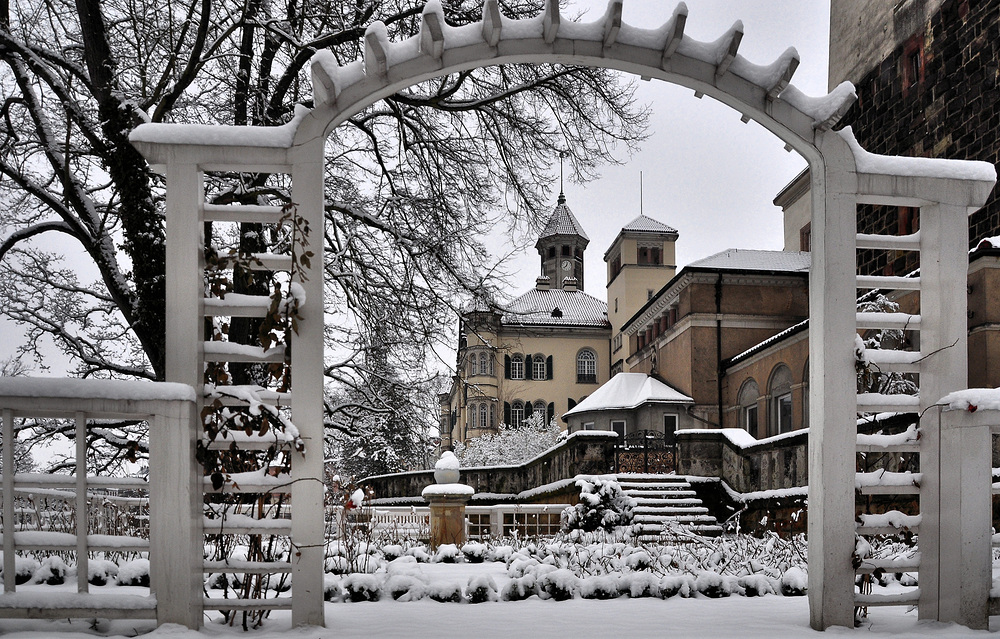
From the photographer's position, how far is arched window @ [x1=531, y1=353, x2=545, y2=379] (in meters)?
49.7

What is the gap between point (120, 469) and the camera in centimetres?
1026

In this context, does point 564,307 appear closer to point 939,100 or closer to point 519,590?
point 939,100

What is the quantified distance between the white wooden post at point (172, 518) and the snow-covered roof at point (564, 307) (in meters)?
44.7

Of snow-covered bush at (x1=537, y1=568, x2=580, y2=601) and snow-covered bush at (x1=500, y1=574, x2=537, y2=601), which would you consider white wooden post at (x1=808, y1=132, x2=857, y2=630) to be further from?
snow-covered bush at (x1=500, y1=574, x2=537, y2=601)

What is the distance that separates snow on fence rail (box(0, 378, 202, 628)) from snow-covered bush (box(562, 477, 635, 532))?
8152 mm

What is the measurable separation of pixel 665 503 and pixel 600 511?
348 cm

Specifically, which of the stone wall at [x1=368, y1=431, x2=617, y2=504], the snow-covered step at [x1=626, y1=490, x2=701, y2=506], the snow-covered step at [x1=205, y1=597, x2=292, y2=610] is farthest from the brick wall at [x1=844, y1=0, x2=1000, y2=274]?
the snow-covered step at [x1=205, y1=597, x2=292, y2=610]

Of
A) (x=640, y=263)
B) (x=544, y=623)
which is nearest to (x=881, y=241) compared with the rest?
(x=544, y=623)

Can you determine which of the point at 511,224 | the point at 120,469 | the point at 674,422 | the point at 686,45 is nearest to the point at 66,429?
the point at 120,469

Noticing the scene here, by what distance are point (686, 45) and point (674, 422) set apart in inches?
1029

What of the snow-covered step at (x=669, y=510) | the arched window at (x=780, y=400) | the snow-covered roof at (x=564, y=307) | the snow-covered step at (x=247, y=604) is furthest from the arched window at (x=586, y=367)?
the snow-covered step at (x=247, y=604)

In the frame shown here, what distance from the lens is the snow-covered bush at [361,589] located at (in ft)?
17.1

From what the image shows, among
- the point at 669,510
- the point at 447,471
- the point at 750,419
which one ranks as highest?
the point at 447,471

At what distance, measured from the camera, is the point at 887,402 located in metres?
4.15
